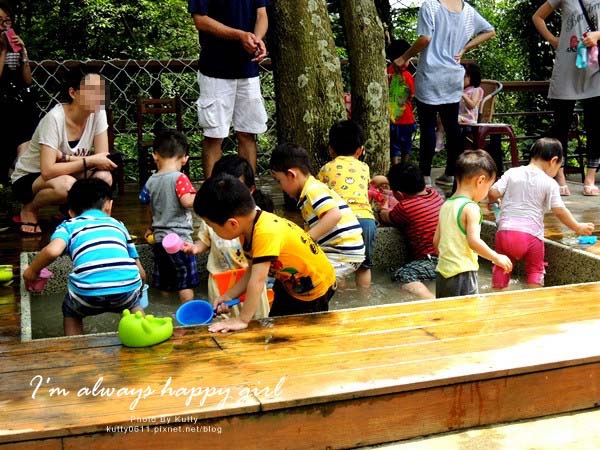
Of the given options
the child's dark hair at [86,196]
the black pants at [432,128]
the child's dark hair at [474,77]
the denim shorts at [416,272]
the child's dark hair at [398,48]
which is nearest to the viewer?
the child's dark hair at [86,196]

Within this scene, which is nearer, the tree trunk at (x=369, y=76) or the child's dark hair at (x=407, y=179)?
the child's dark hair at (x=407, y=179)

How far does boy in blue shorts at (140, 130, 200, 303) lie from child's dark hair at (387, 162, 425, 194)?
1479 mm

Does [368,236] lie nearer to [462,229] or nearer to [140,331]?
[462,229]

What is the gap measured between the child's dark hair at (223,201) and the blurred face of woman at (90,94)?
78.7 inches

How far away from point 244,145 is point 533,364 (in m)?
3.38

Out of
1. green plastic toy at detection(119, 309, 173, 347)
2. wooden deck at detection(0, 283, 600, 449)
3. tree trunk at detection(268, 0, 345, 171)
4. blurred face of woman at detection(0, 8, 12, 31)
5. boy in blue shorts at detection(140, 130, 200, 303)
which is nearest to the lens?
wooden deck at detection(0, 283, 600, 449)

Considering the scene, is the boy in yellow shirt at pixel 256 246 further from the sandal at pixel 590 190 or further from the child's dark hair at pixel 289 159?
the sandal at pixel 590 190

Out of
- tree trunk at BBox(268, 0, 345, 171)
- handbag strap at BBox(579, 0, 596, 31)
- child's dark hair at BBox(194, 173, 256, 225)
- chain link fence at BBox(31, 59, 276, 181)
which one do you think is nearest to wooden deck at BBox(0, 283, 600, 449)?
child's dark hair at BBox(194, 173, 256, 225)

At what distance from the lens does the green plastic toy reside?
9.48 feet

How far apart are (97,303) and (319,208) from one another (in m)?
1.24

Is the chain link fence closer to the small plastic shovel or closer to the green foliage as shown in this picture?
the green foliage

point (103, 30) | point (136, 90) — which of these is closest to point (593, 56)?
point (136, 90)

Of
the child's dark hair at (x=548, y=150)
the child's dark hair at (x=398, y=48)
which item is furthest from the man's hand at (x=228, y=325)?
the child's dark hair at (x=398, y=48)

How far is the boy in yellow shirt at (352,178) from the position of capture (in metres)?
4.77
